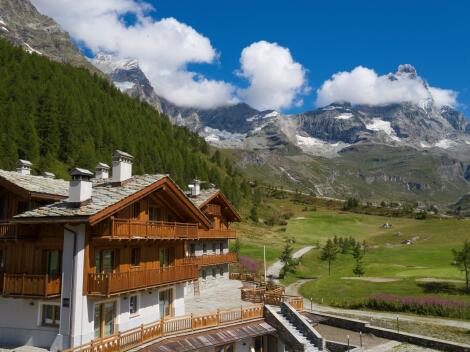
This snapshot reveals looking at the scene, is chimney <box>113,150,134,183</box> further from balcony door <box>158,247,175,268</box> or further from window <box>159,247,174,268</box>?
window <box>159,247,174,268</box>

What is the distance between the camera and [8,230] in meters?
27.9

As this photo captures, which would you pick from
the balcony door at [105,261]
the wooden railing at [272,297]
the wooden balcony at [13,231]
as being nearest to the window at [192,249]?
the wooden railing at [272,297]

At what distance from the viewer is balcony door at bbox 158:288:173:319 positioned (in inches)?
1312

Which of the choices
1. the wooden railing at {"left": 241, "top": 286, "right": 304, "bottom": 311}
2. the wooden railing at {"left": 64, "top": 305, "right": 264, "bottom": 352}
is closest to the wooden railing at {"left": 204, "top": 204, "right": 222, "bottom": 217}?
the wooden railing at {"left": 241, "top": 286, "right": 304, "bottom": 311}

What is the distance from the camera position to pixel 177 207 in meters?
34.9

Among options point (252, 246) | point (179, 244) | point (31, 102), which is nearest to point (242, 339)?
point (179, 244)

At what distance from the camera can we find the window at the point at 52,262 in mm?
27797

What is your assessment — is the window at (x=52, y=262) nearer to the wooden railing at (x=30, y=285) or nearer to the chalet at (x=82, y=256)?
the chalet at (x=82, y=256)

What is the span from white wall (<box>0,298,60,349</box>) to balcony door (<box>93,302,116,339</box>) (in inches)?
86.8

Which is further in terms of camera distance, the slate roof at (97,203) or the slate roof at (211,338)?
the slate roof at (211,338)

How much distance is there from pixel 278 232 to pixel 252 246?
32827 mm

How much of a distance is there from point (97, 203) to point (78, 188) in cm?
136

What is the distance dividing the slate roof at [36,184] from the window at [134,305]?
820cm

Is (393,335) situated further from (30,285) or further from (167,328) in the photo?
(30,285)
